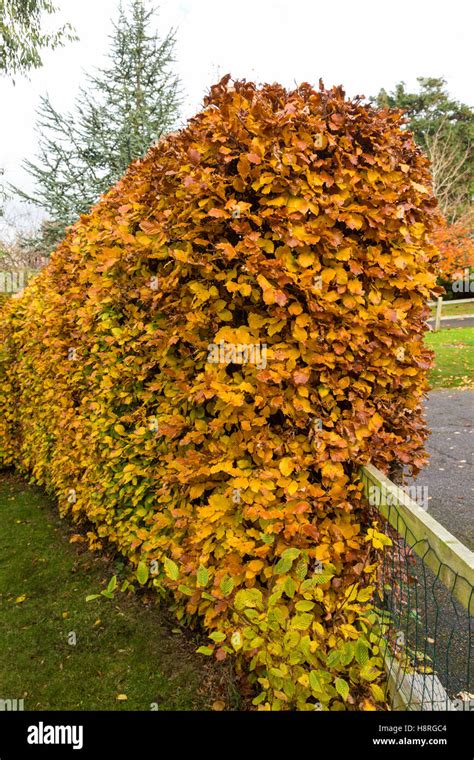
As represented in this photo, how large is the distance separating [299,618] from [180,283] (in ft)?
5.58

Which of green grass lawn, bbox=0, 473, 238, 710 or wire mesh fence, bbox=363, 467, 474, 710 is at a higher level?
wire mesh fence, bbox=363, 467, 474, 710

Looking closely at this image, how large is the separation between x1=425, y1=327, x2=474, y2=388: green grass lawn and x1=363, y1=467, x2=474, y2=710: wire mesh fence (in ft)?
25.6

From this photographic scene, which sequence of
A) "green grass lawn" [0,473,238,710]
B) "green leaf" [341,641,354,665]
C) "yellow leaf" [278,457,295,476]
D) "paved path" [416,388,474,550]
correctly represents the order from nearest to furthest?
"green leaf" [341,641,354,665] → "yellow leaf" [278,457,295,476] → "green grass lawn" [0,473,238,710] → "paved path" [416,388,474,550]

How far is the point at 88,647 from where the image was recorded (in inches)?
114

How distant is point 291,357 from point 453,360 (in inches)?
480

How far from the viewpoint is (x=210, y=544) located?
2320 mm

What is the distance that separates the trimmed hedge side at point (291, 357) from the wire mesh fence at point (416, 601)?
10cm

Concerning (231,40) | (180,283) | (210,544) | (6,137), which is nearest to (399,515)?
(210,544)

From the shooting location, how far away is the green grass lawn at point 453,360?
429 inches

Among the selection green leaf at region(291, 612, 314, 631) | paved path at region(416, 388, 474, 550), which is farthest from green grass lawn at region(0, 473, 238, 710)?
paved path at region(416, 388, 474, 550)

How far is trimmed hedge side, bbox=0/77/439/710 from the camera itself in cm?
202
